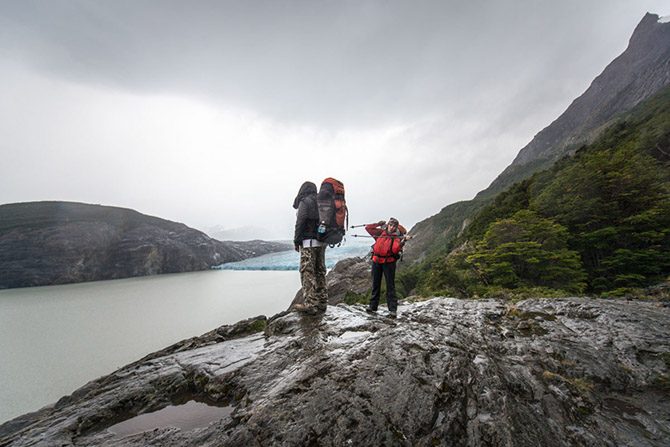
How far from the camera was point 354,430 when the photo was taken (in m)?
2.25

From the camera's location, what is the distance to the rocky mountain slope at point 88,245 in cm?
4912

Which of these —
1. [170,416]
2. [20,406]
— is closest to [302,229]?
[170,416]

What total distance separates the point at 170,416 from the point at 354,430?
99.0 inches

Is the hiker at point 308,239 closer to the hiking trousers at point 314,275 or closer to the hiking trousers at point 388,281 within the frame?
the hiking trousers at point 314,275

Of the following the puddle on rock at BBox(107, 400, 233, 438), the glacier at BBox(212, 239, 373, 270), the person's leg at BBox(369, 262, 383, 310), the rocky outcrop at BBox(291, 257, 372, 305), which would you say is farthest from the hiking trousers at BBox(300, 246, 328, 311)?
the glacier at BBox(212, 239, 373, 270)

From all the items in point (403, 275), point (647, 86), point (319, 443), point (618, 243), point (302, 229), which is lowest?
point (403, 275)

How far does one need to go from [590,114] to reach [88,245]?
163928 millimetres

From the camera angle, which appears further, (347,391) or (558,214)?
(558,214)

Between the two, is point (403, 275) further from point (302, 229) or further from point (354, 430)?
point (354, 430)

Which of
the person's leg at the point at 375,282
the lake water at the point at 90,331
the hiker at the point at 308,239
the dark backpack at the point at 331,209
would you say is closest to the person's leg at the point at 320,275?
the hiker at the point at 308,239

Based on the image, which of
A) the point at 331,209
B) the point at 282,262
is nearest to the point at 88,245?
the point at 282,262

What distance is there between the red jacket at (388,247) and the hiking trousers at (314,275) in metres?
1.44

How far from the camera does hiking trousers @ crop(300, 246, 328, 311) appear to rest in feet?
18.2

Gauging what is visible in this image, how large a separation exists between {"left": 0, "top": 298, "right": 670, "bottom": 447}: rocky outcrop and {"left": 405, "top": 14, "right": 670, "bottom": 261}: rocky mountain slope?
172ft
